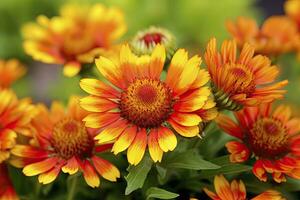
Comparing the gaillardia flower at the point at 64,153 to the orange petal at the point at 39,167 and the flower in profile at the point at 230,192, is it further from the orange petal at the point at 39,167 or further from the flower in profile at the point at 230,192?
the flower in profile at the point at 230,192

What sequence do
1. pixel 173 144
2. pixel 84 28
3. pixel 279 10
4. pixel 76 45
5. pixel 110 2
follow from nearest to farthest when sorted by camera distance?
pixel 173 144 → pixel 76 45 → pixel 84 28 → pixel 110 2 → pixel 279 10

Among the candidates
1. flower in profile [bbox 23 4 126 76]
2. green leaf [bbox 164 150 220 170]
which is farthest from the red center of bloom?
green leaf [bbox 164 150 220 170]

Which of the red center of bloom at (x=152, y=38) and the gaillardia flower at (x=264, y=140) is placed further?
the red center of bloom at (x=152, y=38)

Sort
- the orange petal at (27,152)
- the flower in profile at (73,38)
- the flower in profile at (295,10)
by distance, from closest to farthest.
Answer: the orange petal at (27,152) → the flower in profile at (73,38) → the flower in profile at (295,10)

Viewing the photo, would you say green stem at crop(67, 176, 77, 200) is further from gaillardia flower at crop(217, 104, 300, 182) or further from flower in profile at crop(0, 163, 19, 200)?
gaillardia flower at crop(217, 104, 300, 182)

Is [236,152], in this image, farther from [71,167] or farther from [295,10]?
[295,10]

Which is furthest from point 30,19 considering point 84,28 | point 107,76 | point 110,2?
point 107,76

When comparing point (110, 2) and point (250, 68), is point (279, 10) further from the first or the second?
point (250, 68)

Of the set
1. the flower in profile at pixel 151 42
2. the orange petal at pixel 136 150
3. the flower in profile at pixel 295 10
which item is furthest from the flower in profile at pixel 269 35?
the orange petal at pixel 136 150
